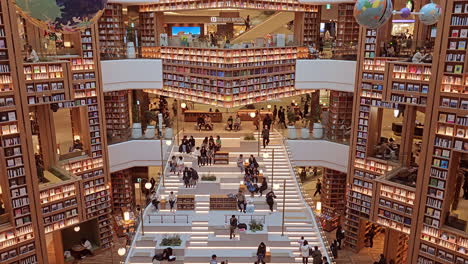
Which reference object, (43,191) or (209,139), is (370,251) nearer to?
(209,139)

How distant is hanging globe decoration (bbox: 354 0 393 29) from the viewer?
531cm

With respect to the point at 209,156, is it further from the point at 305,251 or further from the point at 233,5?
the point at 305,251

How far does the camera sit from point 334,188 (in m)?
19.8

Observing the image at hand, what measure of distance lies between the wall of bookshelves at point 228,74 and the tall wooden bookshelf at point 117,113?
1.98m

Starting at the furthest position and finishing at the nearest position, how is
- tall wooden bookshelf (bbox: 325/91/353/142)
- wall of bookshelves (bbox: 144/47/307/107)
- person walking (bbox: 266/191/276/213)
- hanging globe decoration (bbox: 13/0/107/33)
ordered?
tall wooden bookshelf (bbox: 325/91/353/142), wall of bookshelves (bbox: 144/47/307/107), person walking (bbox: 266/191/276/213), hanging globe decoration (bbox: 13/0/107/33)

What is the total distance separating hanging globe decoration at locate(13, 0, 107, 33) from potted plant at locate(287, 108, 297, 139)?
15.1 meters

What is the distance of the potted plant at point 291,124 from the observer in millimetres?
19375

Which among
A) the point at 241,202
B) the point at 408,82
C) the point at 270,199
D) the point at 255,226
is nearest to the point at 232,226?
the point at 255,226

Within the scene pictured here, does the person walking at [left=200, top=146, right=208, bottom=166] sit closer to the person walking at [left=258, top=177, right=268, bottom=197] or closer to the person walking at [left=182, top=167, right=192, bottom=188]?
the person walking at [left=182, top=167, right=192, bottom=188]

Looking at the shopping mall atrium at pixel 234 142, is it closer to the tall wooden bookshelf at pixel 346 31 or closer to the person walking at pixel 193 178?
the tall wooden bookshelf at pixel 346 31

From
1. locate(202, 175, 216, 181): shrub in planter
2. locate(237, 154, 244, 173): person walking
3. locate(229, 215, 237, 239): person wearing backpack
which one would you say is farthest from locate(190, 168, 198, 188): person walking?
locate(229, 215, 237, 239): person wearing backpack

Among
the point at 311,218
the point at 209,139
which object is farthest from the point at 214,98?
the point at 311,218

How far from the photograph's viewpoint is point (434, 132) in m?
13.0

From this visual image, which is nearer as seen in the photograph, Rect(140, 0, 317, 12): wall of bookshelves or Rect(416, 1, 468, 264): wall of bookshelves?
Rect(416, 1, 468, 264): wall of bookshelves
